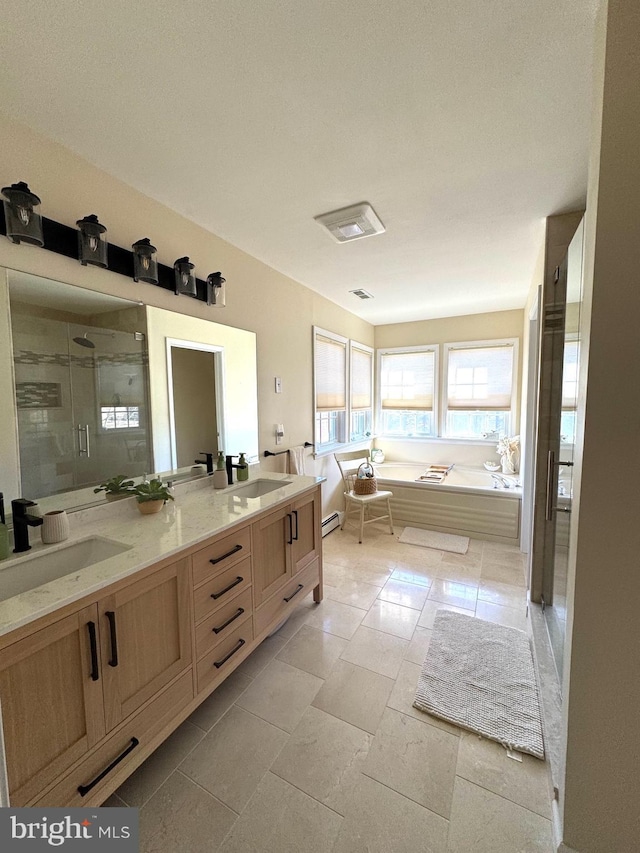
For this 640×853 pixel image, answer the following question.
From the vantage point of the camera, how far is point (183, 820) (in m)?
1.17

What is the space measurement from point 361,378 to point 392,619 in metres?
3.03

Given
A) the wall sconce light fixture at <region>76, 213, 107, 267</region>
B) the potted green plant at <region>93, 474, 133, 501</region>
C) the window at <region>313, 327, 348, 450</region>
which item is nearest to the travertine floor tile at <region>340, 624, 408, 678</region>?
the potted green plant at <region>93, 474, 133, 501</region>

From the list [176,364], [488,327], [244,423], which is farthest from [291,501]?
[488,327]

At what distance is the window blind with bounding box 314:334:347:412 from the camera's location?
3.54 metres

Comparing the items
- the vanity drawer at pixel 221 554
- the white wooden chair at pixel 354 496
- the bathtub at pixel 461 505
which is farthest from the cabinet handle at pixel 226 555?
the bathtub at pixel 461 505

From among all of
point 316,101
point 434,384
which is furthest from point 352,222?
point 434,384

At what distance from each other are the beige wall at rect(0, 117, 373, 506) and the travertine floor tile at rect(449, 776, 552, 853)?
6.56 ft

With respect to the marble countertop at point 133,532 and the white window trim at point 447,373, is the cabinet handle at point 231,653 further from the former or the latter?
the white window trim at point 447,373

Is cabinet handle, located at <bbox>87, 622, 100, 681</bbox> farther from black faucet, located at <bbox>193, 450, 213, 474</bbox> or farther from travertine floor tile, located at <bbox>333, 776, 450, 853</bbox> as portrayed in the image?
black faucet, located at <bbox>193, 450, 213, 474</bbox>

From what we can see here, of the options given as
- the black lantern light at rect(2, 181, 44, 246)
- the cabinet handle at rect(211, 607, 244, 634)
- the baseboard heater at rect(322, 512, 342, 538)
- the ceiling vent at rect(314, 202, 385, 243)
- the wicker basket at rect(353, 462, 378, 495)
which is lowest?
the baseboard heater at rect(322, 512, 342, 538)

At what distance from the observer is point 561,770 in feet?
3.67

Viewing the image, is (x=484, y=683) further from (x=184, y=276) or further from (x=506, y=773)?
(x=184, y=276)

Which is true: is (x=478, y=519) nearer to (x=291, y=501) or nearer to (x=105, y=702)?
(x=291, y=501)

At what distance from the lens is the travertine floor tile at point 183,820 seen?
3.62 feet
